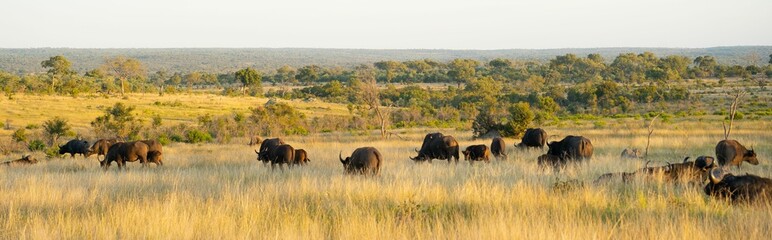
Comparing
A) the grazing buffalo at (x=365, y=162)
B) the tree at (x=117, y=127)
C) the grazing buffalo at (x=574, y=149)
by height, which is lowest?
the tree at (x=117, y=127)

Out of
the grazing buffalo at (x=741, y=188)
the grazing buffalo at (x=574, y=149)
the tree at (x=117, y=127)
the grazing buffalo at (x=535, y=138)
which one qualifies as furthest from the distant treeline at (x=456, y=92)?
the grazing buffalo at (x=741, y=188)

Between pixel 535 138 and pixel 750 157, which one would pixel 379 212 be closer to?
pixel 750 157

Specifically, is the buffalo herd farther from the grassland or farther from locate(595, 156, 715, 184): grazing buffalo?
the grassland

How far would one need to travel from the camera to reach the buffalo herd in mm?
8266

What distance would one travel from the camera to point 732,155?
13.9 m

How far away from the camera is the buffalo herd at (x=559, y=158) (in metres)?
8.27

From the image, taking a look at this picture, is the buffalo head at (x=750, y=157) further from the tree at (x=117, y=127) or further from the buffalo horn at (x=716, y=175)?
the tree at (x=117, y=127)

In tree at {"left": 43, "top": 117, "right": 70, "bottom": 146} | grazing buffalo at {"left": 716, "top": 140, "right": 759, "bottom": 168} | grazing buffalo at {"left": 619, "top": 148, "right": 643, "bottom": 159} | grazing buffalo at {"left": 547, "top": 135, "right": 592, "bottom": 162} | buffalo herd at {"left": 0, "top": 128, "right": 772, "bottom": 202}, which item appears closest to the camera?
buffalo herd at {"left": 0, "top": 128, "right": 772, "bottom": 202}

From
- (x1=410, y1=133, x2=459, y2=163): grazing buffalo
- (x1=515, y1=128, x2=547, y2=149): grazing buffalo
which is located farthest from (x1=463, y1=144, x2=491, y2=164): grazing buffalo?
(x1=515, y1=128, x2=547, y2=149): grazing buffalo

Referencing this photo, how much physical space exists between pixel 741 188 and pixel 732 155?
6564mm

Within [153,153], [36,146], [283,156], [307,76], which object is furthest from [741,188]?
[307,76]

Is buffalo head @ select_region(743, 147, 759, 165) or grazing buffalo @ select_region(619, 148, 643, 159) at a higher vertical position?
buffalo head @ select_region(743, 147, 759, 165)

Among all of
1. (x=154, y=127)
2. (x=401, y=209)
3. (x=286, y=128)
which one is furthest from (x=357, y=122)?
(x=401, y=209)

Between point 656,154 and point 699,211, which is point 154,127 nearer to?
point 656,154
